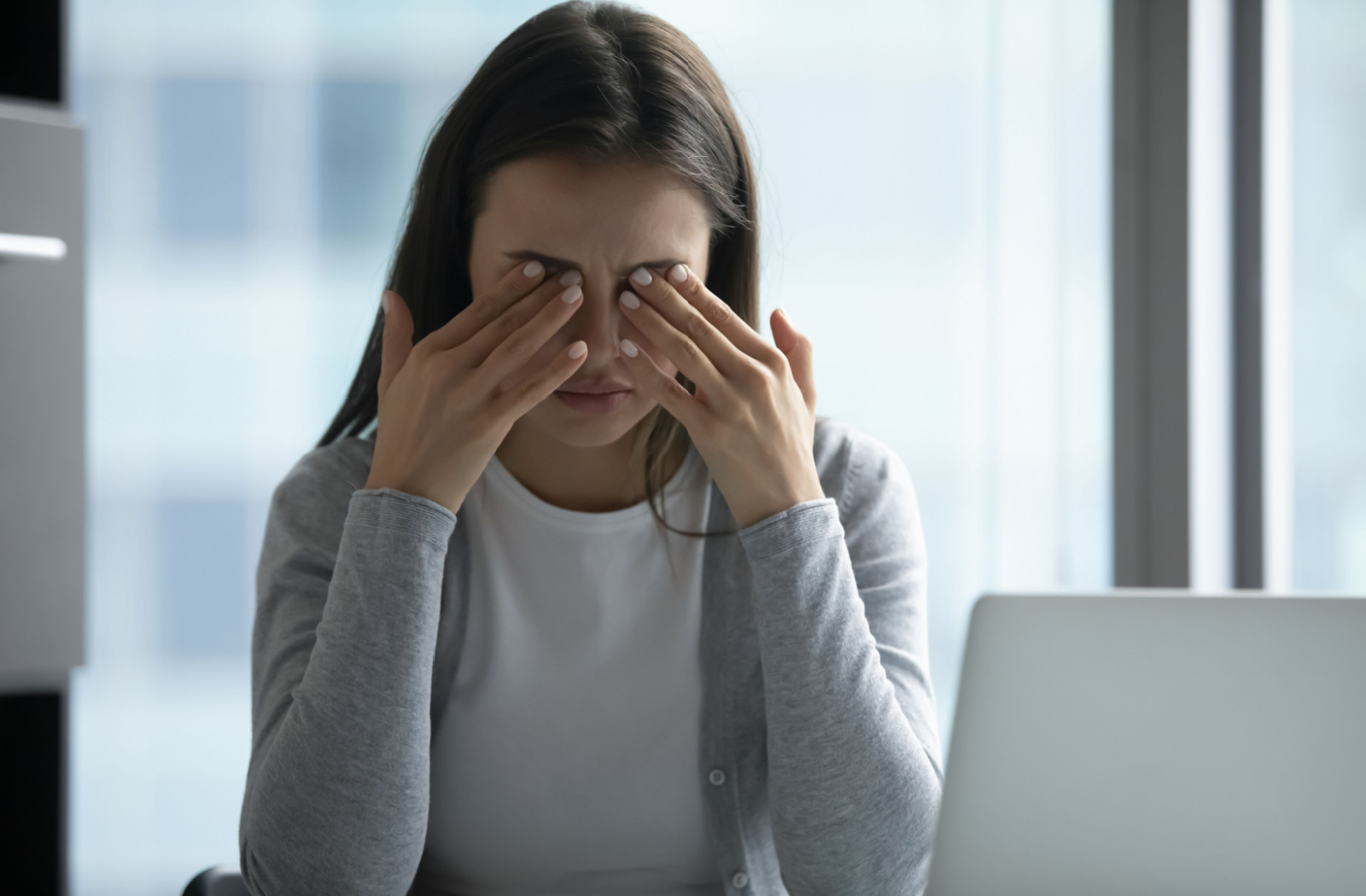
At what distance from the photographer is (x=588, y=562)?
41.8 inches

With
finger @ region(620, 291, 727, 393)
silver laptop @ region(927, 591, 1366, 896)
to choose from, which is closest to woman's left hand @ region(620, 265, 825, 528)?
finger @ region(620, 291, 727, 393)

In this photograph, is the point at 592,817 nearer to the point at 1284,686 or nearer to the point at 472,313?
the point at 472,313

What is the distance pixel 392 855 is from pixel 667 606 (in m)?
0.34

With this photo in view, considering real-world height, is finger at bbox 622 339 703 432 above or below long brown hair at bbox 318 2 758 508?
below

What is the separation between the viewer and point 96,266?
1.90 m

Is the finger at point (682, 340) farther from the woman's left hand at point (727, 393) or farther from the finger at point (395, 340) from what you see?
the finger at point (395, 340)

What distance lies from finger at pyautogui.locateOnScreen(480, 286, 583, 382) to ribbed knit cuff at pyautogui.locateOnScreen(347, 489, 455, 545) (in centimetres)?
13

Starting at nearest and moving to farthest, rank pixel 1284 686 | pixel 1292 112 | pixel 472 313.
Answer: pixel 1284 686 < pixel 472 313 < pixel 1292 112

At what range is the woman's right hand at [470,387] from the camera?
907 mm

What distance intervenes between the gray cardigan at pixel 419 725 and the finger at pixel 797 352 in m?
0.16

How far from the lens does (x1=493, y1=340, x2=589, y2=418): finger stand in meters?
0.93

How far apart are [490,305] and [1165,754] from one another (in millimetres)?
660

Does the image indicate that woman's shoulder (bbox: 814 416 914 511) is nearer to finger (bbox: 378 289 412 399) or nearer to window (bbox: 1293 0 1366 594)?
finger (bbox: 378 289 412 399)

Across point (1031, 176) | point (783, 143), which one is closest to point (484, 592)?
point (783, 143)
